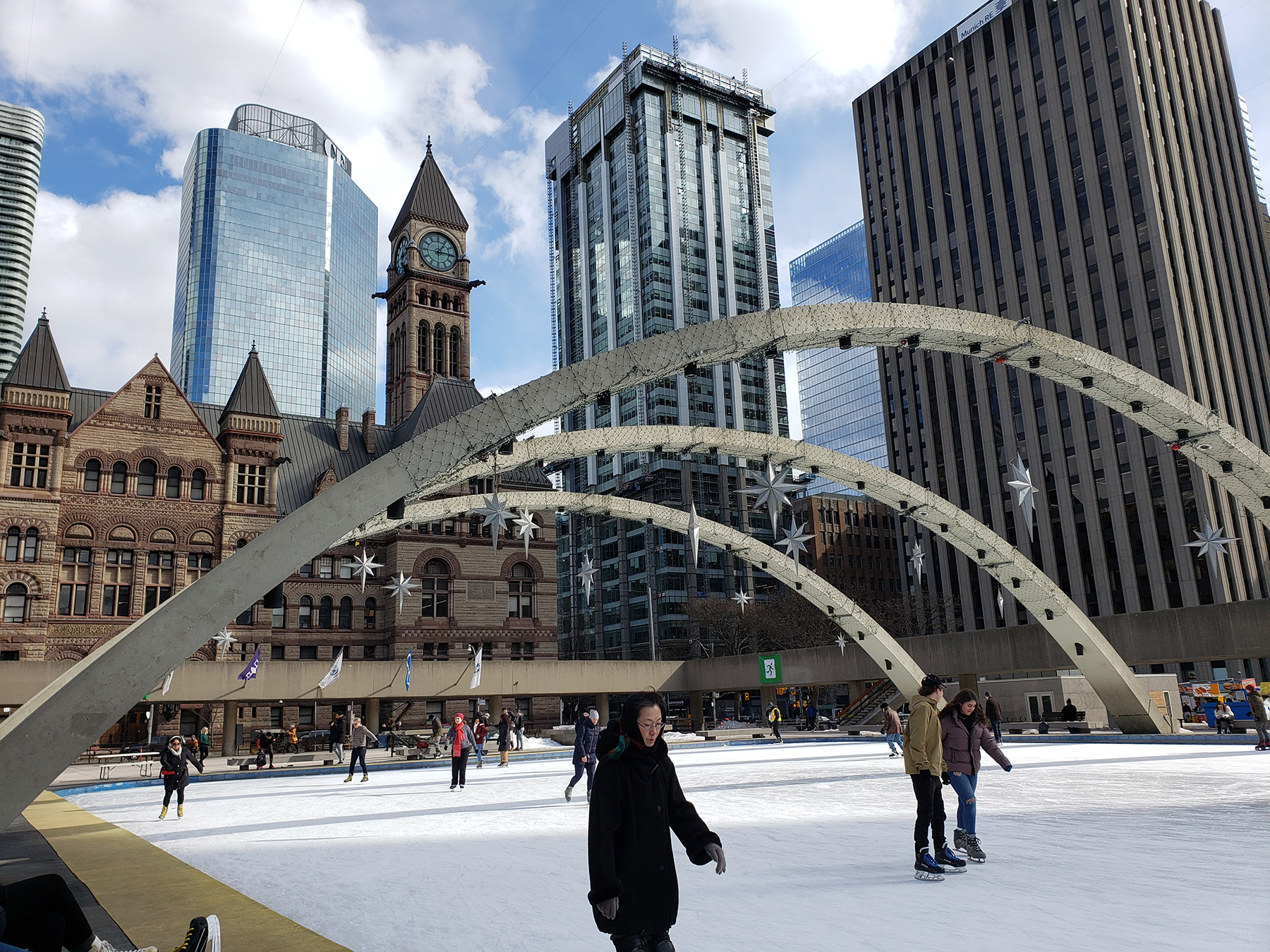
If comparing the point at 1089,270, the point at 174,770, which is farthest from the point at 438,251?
the point at 174,770

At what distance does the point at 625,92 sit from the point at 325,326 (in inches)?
2589

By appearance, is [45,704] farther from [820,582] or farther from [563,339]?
[563,339]

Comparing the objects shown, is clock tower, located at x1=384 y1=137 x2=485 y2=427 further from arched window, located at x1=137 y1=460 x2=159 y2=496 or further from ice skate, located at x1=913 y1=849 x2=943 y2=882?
ice skate, located at x1=913 y1=849 x2=943 y2=882

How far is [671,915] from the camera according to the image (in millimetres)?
4473

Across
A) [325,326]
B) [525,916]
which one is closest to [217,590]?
[525,916]

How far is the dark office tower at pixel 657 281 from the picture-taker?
351 ft

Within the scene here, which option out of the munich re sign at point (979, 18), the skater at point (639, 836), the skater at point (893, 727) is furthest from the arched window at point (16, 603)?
the munich re sign at point (979, 18)

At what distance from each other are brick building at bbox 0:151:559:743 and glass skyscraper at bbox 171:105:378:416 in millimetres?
89616

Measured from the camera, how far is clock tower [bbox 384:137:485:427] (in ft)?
240

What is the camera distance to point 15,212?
177 meters

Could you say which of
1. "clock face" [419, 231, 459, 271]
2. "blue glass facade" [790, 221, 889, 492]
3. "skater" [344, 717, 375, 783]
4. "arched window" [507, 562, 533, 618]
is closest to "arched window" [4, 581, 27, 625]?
"arched window" [507, 562, 533, 618]

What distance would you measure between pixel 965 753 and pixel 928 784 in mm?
819

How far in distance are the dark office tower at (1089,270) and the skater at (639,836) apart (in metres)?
70.2

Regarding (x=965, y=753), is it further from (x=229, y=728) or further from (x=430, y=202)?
(x=430, y=202)
